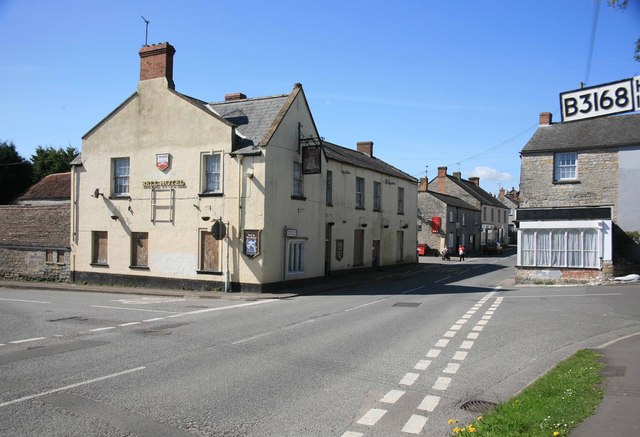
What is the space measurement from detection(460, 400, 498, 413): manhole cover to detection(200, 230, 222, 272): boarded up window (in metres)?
16.3

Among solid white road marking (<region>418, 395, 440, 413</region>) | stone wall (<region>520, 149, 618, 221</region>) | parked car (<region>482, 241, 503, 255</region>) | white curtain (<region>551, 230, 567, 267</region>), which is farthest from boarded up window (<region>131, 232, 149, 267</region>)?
parked car (<region>482, 241, 503, 255</region>)

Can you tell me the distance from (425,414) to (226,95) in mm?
23026

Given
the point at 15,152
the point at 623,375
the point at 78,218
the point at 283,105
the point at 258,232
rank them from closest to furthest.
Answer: the point at 623,375, the point at 258,232, the point at 283,105, the point at 78,218, the point at 15,152

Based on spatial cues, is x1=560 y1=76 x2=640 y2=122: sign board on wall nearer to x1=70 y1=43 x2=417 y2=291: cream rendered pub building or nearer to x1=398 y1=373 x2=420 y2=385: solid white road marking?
x1=398 y1=373 x2=420 y2=385: solid white road marking

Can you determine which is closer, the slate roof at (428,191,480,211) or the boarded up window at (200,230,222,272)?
the boarded up window at (200,230,222,272)

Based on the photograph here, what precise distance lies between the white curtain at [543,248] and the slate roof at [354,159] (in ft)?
34.9

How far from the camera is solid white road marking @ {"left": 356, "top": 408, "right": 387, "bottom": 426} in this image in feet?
20.3

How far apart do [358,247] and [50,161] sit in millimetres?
37286

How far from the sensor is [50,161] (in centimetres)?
5266

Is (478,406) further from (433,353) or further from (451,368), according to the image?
(433,353)

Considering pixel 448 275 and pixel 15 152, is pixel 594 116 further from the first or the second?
pixel 15 152

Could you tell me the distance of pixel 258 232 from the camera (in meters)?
21.1

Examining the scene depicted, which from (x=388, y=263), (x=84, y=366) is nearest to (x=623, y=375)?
(x=84, y=366)

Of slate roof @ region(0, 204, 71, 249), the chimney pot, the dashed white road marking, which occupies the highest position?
the chimney pot
